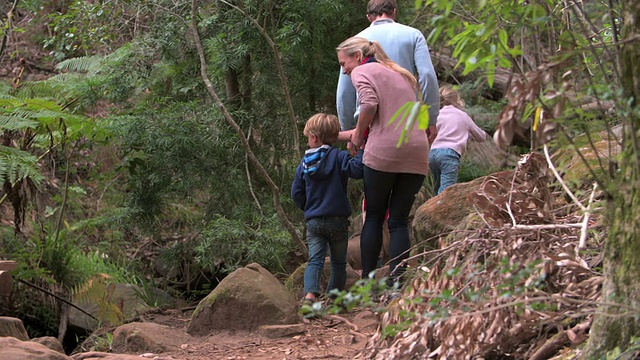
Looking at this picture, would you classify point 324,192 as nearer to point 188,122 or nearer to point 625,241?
point 188,122

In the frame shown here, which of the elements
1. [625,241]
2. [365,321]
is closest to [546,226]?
[625,241]

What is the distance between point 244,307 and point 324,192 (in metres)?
1.02

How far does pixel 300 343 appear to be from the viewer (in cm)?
529

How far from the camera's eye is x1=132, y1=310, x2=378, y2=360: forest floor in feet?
16.5

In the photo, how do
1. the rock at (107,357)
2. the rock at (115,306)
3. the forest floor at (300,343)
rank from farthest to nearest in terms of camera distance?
the rock at (115,306) < the forest floor at (300,343) < the rock at (107,357)

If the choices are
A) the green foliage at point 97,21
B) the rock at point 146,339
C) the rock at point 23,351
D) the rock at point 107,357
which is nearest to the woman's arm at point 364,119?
the rock at point 146,339

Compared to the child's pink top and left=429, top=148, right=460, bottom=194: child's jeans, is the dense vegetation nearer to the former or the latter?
the child's pink top

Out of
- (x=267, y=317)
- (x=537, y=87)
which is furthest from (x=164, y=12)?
(x=537, y=87)

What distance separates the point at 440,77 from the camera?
12289 mm

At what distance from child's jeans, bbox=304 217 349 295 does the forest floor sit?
0.98 feet

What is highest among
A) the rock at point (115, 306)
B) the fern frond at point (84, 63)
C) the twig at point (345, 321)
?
the fern frond at point (84, 63)

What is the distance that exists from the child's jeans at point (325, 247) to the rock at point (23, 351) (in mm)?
2223

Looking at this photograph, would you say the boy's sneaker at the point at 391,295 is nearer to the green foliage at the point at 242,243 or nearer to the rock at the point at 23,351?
the rock at the point at 23,351

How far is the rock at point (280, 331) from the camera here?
5504 millimetres
